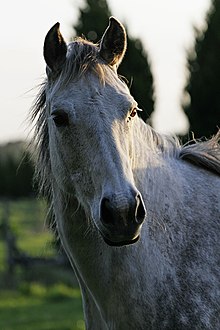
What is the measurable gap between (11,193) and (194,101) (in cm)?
1341

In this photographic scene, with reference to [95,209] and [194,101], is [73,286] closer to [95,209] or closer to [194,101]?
[194,101]

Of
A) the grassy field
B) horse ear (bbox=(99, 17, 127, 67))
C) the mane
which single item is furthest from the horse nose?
the grassy field

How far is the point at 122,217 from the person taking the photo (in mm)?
3883

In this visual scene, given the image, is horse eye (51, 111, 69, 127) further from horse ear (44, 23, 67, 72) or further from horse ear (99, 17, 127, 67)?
horse ear (99, 17, 127, 67)

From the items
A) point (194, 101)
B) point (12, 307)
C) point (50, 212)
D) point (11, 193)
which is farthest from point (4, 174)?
point (50, 212)

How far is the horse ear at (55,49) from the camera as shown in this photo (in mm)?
4675

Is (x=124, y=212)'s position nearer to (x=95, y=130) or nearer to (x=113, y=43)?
(x=95, y=130)

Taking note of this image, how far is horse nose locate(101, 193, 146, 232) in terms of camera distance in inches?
153

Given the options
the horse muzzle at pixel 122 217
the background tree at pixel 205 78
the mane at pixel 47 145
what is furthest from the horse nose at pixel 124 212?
the background tree at pixel 205 78

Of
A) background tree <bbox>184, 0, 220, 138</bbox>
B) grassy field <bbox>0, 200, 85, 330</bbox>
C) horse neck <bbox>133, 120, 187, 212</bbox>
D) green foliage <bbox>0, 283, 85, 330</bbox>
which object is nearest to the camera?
horse neck <bbox>133, 120, 187, 212</bbox>

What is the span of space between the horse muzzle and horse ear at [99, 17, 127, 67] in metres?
1.08

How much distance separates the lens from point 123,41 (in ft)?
15.4

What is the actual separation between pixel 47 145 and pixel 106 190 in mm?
928

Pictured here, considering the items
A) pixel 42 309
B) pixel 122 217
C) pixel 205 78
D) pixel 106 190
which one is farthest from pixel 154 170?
pixel 42 309
